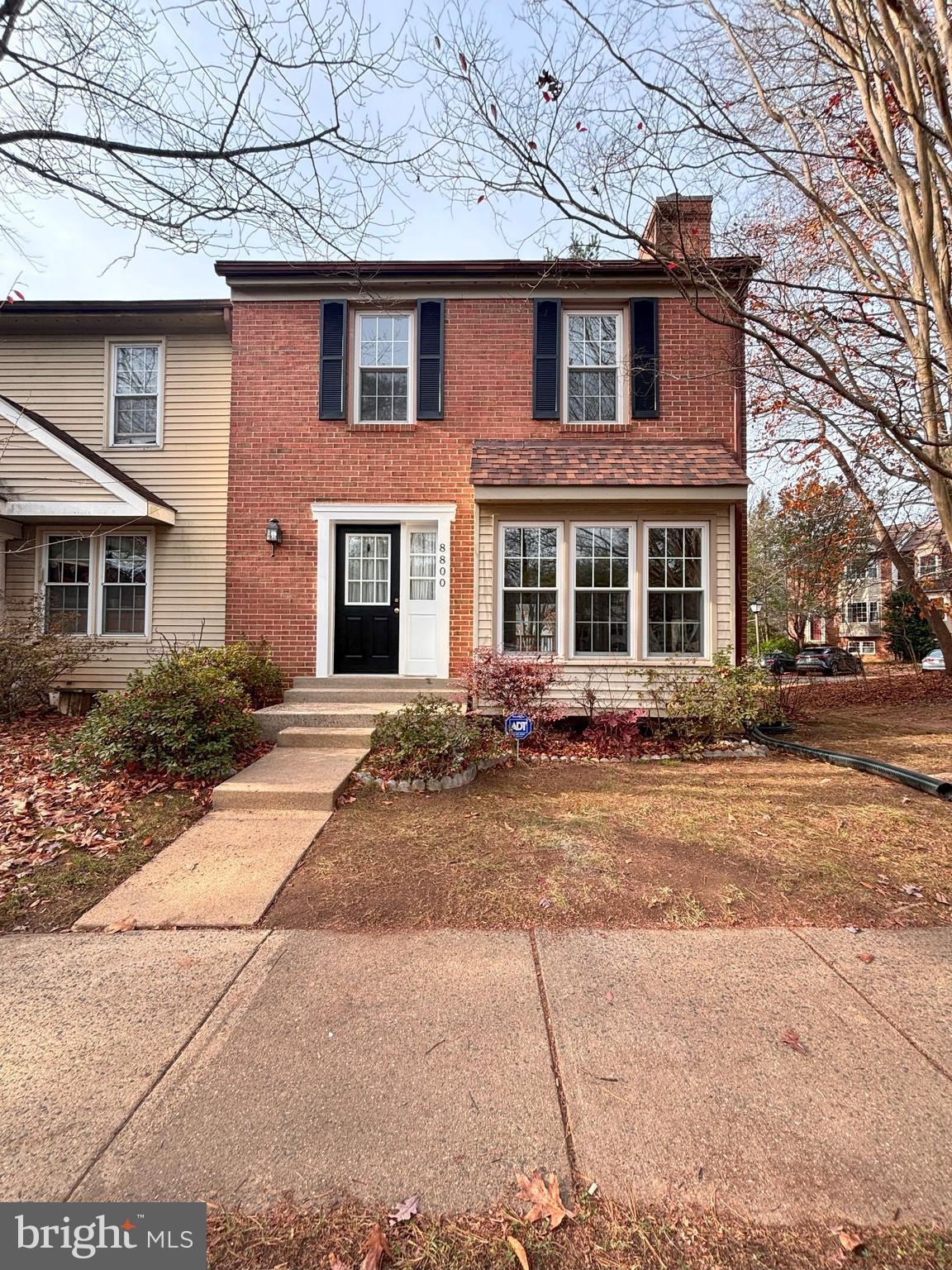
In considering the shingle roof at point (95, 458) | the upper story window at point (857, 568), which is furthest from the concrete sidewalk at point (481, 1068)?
the upper story window at point (857, 568)

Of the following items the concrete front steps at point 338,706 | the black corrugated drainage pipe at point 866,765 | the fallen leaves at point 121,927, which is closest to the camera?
the fallen leaves at point 121,927

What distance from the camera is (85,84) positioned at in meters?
3.97

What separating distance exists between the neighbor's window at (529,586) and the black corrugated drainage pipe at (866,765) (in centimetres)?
295

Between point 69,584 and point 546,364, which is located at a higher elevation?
point 546,364

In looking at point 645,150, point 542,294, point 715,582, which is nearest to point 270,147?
point 645,150

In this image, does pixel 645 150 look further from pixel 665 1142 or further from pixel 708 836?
pixel 665 1142

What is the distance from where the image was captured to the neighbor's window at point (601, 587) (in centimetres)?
775

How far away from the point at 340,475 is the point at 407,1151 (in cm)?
786

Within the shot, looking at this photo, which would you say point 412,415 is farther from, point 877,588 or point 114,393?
point 877,588

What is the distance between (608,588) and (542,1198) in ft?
22.3

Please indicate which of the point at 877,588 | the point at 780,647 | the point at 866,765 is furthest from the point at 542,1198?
the point at 877,588

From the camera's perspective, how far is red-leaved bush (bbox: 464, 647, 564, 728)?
6672 mm

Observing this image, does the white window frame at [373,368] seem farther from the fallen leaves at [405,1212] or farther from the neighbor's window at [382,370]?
the fallen leaves at [405,1212]

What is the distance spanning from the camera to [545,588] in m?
7.81
